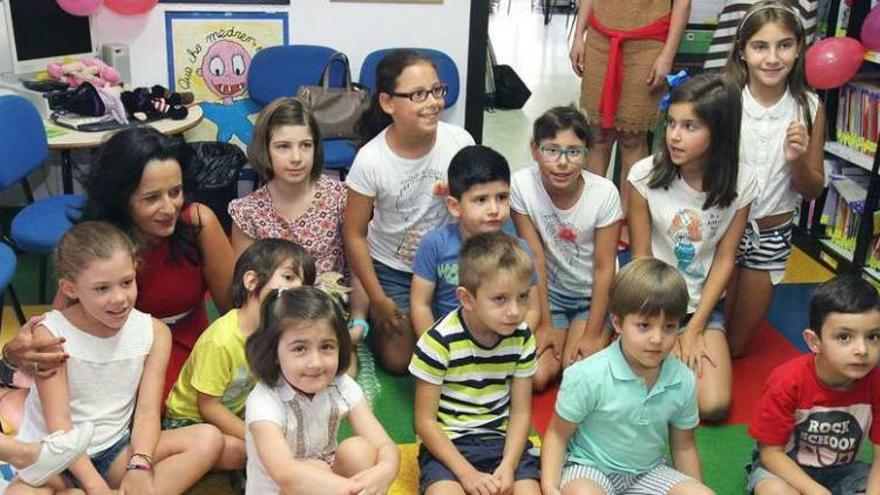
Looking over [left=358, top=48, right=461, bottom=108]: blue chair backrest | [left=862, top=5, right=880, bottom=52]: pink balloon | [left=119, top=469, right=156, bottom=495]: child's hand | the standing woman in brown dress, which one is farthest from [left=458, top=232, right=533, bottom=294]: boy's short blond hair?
[left=358, top=48, right=461, bottom=108]: blue chair backrest

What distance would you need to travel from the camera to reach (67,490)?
2049 mm

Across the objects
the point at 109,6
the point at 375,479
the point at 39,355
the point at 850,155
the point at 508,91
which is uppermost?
the point at 109,6

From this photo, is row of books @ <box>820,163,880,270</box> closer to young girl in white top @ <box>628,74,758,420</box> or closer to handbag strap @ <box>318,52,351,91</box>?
young girl in white top @ <box>628,74,758,420</box>

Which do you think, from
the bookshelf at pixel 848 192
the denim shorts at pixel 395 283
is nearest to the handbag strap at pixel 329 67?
the denim shorts at pixel 395 283

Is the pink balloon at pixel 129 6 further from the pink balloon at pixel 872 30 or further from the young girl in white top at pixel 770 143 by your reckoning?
the pink balloon at pixel 872 30

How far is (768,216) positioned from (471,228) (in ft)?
3.68

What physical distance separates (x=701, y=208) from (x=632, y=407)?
930mm

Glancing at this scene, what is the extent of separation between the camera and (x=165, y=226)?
2430 mm

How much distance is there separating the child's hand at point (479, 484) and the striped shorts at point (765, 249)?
4.50ft

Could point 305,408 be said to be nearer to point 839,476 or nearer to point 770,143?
point 839,476

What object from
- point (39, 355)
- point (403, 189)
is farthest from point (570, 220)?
point (39, 355)

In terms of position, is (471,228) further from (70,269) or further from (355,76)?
(355,76)

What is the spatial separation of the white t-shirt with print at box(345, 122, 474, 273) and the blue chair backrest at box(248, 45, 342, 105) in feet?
4.64

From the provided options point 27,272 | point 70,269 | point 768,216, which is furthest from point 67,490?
point 768,216
